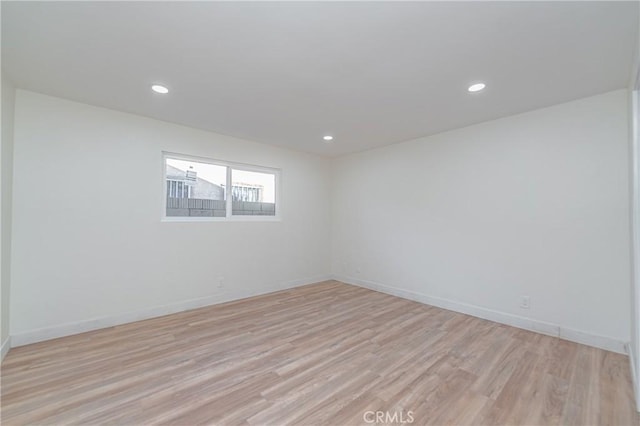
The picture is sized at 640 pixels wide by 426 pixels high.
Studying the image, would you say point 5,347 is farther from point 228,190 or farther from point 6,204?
point 228,190

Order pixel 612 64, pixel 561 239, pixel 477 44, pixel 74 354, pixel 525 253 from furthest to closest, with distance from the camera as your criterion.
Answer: pixel 525 253, pixel 561 239, pixel 74 354, pixel 612 64, pixel 477 44

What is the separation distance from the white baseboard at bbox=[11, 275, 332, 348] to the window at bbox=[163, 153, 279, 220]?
117cm

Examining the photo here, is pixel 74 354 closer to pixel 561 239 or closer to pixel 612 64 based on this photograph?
pixel 561 239

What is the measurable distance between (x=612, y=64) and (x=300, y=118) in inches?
113

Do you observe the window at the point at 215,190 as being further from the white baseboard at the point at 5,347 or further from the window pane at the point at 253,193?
the white baseboard at the point at 5,347

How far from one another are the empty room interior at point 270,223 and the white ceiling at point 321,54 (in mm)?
20

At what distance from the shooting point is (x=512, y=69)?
2.20 m

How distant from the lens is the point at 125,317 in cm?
313

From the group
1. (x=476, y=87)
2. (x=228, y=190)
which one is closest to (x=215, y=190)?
(x=228, y=190)

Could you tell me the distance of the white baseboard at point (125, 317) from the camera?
262 cm

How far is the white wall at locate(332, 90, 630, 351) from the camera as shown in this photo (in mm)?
2596

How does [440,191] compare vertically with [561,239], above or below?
above

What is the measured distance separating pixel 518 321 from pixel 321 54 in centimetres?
356

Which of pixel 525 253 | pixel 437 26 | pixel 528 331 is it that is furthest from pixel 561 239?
pixel 437 26
